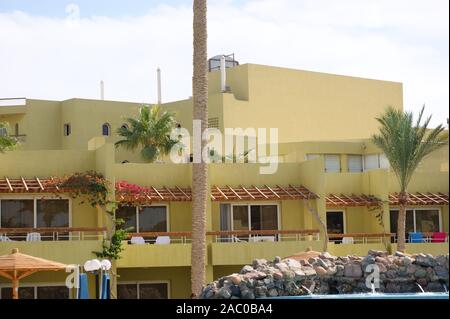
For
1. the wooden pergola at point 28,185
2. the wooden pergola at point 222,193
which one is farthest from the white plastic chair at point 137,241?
the wooden pergola at point 28,185

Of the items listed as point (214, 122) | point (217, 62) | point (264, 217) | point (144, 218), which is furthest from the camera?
point (217, 62)

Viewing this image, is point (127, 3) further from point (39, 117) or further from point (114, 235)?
point (39, 117)

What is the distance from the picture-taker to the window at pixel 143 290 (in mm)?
34094

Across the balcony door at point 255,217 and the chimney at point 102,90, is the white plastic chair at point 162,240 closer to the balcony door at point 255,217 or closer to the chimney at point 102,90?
the balcony door at point 255,217

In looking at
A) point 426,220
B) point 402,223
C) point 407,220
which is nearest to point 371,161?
point 426,220

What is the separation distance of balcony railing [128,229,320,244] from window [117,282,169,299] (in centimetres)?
166

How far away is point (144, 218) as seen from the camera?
35031 millimetres

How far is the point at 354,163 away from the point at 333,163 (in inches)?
56.9

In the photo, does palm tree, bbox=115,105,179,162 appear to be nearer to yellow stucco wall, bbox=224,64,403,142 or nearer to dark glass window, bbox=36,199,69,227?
yellow stucco wall, bbox=224,64,403,142

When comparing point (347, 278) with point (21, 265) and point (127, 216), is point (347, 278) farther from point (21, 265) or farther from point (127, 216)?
point (127, 216)

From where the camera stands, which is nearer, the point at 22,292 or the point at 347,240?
the point at 22,292

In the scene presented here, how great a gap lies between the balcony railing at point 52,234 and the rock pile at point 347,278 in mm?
7939

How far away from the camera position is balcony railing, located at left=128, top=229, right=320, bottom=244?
108 ft

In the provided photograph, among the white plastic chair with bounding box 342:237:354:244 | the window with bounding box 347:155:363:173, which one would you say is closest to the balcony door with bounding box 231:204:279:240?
the white plastic chair with bounding box 342:237:354:244
